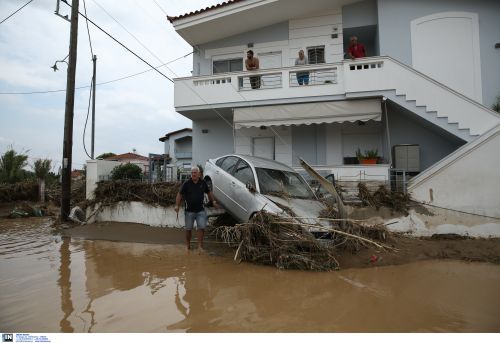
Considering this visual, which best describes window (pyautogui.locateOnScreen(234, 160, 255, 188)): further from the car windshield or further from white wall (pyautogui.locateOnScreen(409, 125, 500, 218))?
white wall (pyautogui.locateOnScreen(409, 125, 500, 218))

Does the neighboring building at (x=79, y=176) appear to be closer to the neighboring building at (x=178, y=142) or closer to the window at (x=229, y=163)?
the neighboring building at (x=178, y=142)

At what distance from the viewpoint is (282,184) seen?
6387mm

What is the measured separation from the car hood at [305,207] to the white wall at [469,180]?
10.2 feet

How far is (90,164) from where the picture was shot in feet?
31.4

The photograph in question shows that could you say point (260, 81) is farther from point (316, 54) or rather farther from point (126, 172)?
point (126, 172)

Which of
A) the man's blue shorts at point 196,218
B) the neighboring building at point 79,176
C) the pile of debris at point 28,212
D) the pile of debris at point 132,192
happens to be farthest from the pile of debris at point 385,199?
the pile of debris at point 28,212

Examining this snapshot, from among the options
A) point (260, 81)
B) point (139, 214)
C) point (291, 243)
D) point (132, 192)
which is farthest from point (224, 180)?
Result: point (260, 81)

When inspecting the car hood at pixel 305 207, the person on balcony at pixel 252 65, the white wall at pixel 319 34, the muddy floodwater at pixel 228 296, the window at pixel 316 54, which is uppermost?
the white wall at pixel 319 34

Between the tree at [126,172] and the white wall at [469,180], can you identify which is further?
the tree at [126,172]

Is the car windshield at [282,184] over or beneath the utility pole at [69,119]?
beneath

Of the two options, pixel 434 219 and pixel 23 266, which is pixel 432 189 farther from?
pixel 23 266

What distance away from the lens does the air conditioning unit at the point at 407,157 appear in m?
9.91
